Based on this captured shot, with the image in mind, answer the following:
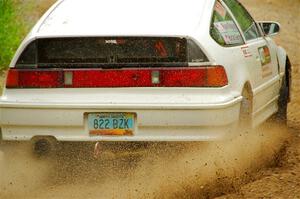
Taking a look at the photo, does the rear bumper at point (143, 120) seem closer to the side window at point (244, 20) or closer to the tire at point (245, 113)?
the tire at point (245, 113)

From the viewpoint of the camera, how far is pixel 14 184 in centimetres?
631

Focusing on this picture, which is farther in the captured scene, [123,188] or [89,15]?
[89,15]

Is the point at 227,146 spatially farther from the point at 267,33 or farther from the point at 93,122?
the point at 267,33

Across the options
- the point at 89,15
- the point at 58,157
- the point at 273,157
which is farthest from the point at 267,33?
the point at 58,157

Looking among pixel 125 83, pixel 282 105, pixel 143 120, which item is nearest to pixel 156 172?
pixel 143 120

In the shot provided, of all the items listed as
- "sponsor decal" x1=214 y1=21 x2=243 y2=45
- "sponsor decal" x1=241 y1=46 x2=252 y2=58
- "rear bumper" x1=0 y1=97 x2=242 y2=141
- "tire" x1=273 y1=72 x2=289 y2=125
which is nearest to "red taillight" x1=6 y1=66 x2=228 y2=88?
"rear bumper" x1=0 y1=97 x2=242 y2=141

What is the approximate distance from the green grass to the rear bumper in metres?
7.13

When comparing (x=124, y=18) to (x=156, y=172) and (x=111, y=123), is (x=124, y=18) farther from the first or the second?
(x=156, y=172)

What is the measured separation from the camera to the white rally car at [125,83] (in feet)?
19.2

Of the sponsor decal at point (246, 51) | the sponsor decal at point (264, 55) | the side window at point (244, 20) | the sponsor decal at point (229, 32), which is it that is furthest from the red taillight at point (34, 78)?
the sponsor decal at point (264, 55)

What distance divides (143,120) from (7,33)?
25.8 feet

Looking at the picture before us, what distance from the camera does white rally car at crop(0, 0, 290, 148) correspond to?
5.86 metres

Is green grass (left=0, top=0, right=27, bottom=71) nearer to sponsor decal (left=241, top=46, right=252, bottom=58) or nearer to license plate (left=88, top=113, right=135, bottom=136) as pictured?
sponsor decal (left=241, top=46, right=252, bottom=58)

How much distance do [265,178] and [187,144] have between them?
2.09ft
